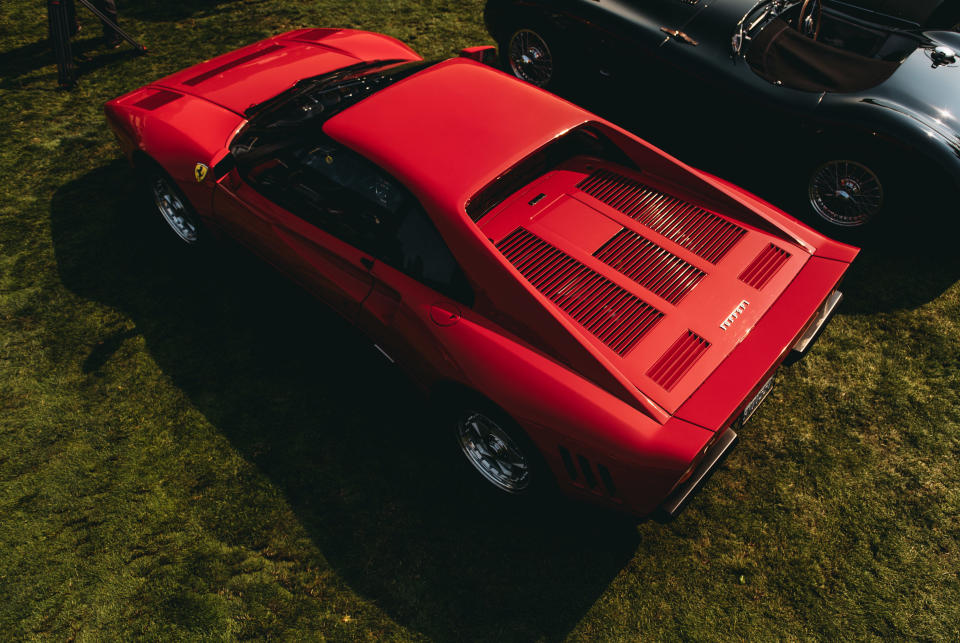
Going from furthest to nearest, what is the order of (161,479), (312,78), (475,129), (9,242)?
(9,242) → (312,78) → (161,479) → (475,129)

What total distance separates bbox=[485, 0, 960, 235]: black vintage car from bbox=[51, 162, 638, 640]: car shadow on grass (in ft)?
10.4

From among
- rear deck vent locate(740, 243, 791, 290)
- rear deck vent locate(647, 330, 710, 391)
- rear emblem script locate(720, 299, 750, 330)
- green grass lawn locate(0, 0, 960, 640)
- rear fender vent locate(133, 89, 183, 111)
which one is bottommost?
green grass lawn locate(0, 0, 960, 640)

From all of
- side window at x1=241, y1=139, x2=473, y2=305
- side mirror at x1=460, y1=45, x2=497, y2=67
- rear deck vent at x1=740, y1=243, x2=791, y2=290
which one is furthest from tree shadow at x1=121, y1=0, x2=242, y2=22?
rear deck vent at x1=740, y1=243, x2=791, y2=290

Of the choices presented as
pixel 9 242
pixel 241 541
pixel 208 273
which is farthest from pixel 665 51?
pixel 9 242

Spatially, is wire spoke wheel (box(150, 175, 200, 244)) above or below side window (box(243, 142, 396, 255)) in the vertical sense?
below

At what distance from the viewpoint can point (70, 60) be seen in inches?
250

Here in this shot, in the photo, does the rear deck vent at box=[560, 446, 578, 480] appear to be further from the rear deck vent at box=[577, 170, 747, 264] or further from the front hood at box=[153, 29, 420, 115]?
the front hood at box=[153, 29, 420, 115]

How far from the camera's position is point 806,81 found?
464 centimetres

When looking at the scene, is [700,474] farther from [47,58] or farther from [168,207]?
[47,58]

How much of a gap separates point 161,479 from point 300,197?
188 centimetres

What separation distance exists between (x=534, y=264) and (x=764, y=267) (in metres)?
1.26

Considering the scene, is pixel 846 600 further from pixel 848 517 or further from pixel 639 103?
pixel 639 103

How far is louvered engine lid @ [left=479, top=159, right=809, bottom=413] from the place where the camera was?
295 centimetres

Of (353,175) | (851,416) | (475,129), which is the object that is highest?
(475,129)
